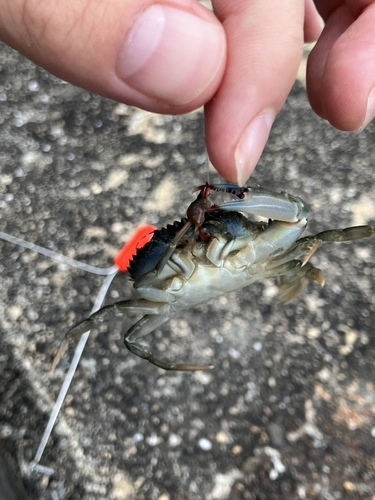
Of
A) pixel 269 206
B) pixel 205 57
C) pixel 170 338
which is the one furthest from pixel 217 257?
pixel 170 338

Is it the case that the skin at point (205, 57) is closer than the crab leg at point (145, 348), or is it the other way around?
the skin at point (205, 57)

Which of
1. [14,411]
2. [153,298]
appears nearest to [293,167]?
[153,298]

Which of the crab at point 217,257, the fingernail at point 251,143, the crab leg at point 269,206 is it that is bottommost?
the crab at point 217,257

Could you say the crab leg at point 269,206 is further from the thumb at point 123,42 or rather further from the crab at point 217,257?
the thumb at point 123,42

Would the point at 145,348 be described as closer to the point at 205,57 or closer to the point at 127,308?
the point at 127,308

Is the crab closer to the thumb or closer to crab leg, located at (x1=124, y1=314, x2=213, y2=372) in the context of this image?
crab leg, located at (x1=124, y1=314, x2=213, y2=372)

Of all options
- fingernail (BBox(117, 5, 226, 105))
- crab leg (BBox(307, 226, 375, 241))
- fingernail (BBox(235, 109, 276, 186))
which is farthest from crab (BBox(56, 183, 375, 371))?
fingernail (BBox(117, 5, 226, 105))

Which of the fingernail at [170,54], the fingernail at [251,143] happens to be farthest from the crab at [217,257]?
the fingernail at [170,54]
